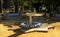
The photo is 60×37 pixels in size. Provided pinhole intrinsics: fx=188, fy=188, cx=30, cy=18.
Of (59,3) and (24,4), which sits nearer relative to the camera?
(59,3)

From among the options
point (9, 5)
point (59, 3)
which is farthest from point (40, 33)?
point (9, 5)

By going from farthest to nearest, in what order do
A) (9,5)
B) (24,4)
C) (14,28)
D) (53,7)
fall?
(9,5), (24,4), (53,7), (14,28)

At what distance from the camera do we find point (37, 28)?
1555 centimetres

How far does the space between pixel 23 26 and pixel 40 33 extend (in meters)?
1.88

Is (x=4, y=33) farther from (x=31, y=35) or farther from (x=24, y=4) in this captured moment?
(x=24, y=4)

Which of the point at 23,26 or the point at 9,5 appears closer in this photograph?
the point at 23,26

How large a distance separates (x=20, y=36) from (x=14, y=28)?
327cm

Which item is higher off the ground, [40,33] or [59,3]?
[59,3]

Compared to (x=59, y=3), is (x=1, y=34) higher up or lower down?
lower down

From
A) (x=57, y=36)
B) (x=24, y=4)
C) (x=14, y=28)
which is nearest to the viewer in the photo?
(x=57, y=36)

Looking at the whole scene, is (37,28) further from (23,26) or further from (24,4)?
(24,4)

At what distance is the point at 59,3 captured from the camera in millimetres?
26031

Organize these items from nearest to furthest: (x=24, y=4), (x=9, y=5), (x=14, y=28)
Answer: (x=14, y=28)
(x=24, y=4)
(x=9, y=5)

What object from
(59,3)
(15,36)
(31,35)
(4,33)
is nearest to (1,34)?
(4,33)
